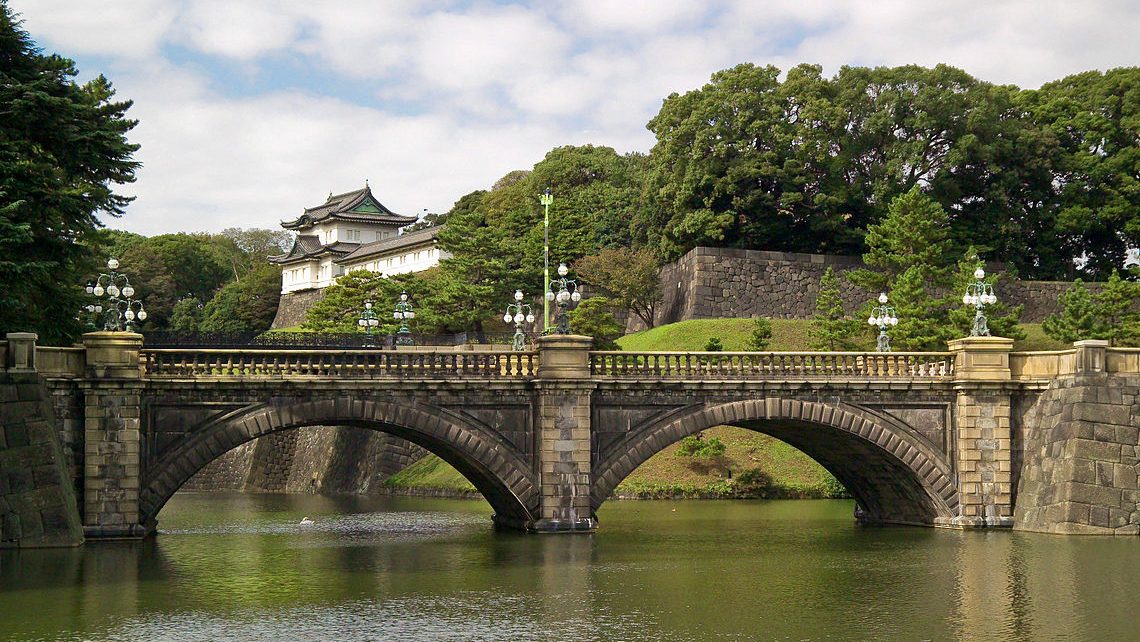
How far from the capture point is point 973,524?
4262 cm

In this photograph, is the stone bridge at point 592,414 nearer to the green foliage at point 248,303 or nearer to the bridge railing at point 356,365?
the bridge railing at point 356,365

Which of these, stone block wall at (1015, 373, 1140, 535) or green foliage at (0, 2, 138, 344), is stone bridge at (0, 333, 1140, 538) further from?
green foliage at (0, 2, 138, 344)

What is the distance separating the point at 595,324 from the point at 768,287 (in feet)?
38.1

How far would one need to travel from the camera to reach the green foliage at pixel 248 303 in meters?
120

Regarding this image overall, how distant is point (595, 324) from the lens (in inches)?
2869

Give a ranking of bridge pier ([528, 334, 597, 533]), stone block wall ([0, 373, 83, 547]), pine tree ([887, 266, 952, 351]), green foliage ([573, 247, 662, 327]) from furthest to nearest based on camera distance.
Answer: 1. green foliage ([573, 247, 662, 327])
2. pine tree ([887, 266, 952, 351])
3. bridge pier ([528, 334, 597, 533])
4. stone block wall ([0, 373, 83, 547])

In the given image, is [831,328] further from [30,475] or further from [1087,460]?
[30,475]

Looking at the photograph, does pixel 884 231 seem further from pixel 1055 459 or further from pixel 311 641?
pixel 311 641

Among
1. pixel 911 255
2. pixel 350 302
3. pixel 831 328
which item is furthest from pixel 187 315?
pixel 911 255

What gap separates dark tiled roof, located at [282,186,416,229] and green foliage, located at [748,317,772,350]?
59928mm

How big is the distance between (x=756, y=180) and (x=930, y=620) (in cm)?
5298

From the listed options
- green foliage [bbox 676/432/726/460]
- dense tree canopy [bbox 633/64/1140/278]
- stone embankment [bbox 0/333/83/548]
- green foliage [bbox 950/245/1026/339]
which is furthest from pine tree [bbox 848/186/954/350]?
stone embankment [bbox 0/333/83/548]

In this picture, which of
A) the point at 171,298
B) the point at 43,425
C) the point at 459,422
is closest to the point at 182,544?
the point at 43,425

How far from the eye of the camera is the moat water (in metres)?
25.8
